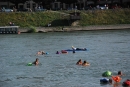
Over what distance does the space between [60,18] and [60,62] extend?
195 ft

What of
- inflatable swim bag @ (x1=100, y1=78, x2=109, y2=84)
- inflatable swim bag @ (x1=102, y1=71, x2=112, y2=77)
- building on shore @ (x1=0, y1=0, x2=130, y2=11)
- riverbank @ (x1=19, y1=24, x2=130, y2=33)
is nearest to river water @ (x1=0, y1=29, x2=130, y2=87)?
inflatable swim bag @ (x1=102, y1=71, x2=112, y2=77)

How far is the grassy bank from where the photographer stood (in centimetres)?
11594

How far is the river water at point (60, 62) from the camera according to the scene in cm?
4712

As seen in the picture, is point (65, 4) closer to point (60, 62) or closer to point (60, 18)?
point (60, 18)

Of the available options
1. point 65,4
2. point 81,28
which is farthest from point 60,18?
point 65,4

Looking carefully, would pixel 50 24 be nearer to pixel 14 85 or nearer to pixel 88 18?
pixel 88 18

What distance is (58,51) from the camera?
7006 centimetres

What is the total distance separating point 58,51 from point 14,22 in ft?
153

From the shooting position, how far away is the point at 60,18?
388 ft

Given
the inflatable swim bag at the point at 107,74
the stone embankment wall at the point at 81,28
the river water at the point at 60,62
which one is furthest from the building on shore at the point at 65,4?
the inflatable swim bag at the point at 107,74

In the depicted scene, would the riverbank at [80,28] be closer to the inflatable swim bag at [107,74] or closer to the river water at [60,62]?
the river water at [60,62]

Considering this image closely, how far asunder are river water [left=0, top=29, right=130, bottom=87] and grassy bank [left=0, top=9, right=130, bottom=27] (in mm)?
27606

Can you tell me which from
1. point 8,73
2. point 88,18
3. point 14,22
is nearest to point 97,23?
point 88,18

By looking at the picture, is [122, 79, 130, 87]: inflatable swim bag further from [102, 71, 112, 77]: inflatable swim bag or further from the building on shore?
the building on shore
